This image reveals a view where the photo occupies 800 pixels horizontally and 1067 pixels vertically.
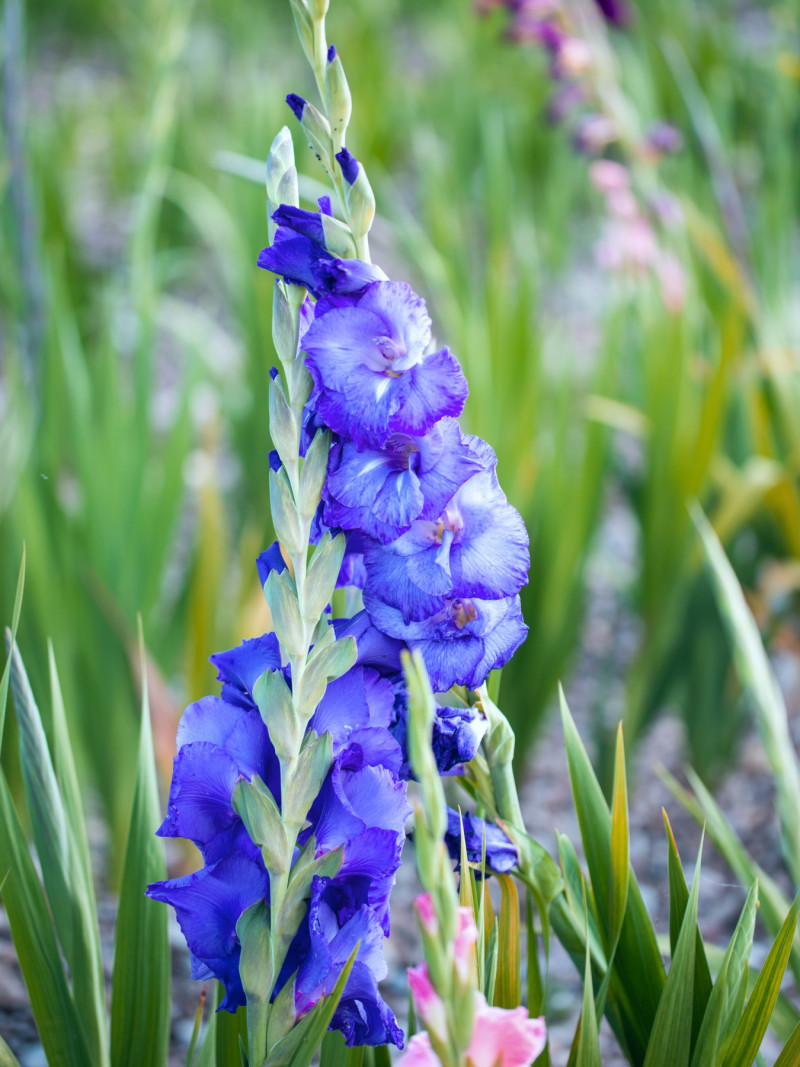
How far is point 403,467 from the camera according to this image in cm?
42

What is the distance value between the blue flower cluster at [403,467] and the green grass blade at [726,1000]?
22 cm

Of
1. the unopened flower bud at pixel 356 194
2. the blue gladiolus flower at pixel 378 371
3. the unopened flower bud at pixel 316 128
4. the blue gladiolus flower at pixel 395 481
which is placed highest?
the unopened flower bud at pixel 316 128

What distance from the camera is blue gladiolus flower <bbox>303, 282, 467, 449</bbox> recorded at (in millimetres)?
391

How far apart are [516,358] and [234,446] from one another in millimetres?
550

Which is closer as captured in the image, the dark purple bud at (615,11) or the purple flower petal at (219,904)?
the purple flower petal at (219,904)

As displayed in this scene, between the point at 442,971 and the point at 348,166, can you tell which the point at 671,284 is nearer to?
the point at 348,166

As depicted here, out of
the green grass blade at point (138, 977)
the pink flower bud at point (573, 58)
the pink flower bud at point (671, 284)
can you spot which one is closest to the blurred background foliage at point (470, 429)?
the pink flower bud at point (671, 284)

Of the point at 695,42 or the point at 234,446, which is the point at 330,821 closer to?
the point at 234,446

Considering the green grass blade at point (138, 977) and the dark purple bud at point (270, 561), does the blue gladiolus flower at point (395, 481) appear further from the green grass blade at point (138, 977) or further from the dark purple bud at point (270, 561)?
the green grass blade at point (138, 977)

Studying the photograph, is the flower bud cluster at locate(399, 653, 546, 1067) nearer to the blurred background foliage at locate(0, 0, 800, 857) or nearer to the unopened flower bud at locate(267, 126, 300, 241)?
the unopened flower bud at locate(267, 126, 300, 241)

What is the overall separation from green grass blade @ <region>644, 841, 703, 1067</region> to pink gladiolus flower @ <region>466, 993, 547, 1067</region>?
0.21 meters

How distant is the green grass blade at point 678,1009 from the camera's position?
0.50m

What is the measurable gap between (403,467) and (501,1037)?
0.23 metres

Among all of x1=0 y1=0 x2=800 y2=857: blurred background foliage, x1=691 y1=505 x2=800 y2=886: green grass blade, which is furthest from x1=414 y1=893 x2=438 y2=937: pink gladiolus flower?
x1=0 y1=0 x2=800 y2=857: blurred background foliage
